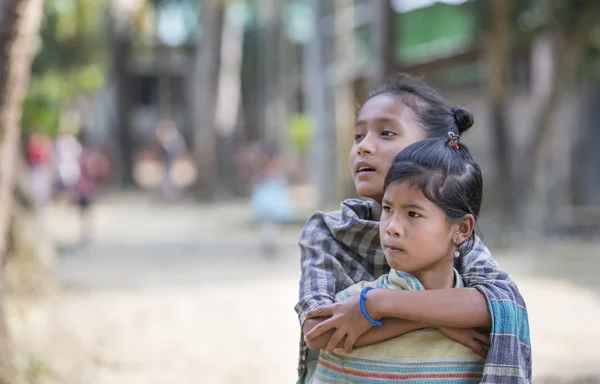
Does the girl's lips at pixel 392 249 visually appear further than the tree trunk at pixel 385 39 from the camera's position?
No

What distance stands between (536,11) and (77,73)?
20272mm

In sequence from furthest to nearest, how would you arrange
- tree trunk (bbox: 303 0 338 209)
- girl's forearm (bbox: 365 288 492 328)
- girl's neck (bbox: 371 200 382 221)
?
tree trunk (bbox: 303 0 338 209), girl's neck (bbox: 371 200 382 221), girl's forearm (bbox: 365 288 492 328)

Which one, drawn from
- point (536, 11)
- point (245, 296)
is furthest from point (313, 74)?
point (245, 296)

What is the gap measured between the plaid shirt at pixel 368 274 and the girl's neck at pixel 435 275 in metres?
0.07

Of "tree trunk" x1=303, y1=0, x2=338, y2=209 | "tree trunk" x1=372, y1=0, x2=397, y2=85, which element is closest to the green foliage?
"tree trunk" x1=303, y1=0, x2=338, y2=209

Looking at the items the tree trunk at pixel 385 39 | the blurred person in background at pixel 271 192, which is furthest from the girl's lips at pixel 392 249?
the blurred person in background at pixel 271 192

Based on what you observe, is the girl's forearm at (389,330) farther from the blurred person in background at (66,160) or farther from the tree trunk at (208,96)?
the tree trunk at (208,96)

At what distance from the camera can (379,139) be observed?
7.49 ft

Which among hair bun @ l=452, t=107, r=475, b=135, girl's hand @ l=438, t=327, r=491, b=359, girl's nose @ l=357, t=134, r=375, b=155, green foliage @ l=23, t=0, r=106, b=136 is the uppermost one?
green foliage @ l=23, t=0, r=106, b=136

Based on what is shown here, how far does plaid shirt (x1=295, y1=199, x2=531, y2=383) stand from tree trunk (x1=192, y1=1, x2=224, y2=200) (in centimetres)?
2076

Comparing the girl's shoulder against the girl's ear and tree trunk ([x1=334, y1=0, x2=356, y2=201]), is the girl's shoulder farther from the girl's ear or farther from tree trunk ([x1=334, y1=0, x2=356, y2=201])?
tree trunk ([x1=334, y1=0, x2=356, y2=201])

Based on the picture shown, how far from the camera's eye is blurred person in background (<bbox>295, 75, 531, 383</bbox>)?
2008 millimetres

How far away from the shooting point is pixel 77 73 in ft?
101

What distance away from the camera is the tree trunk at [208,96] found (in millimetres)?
22906
